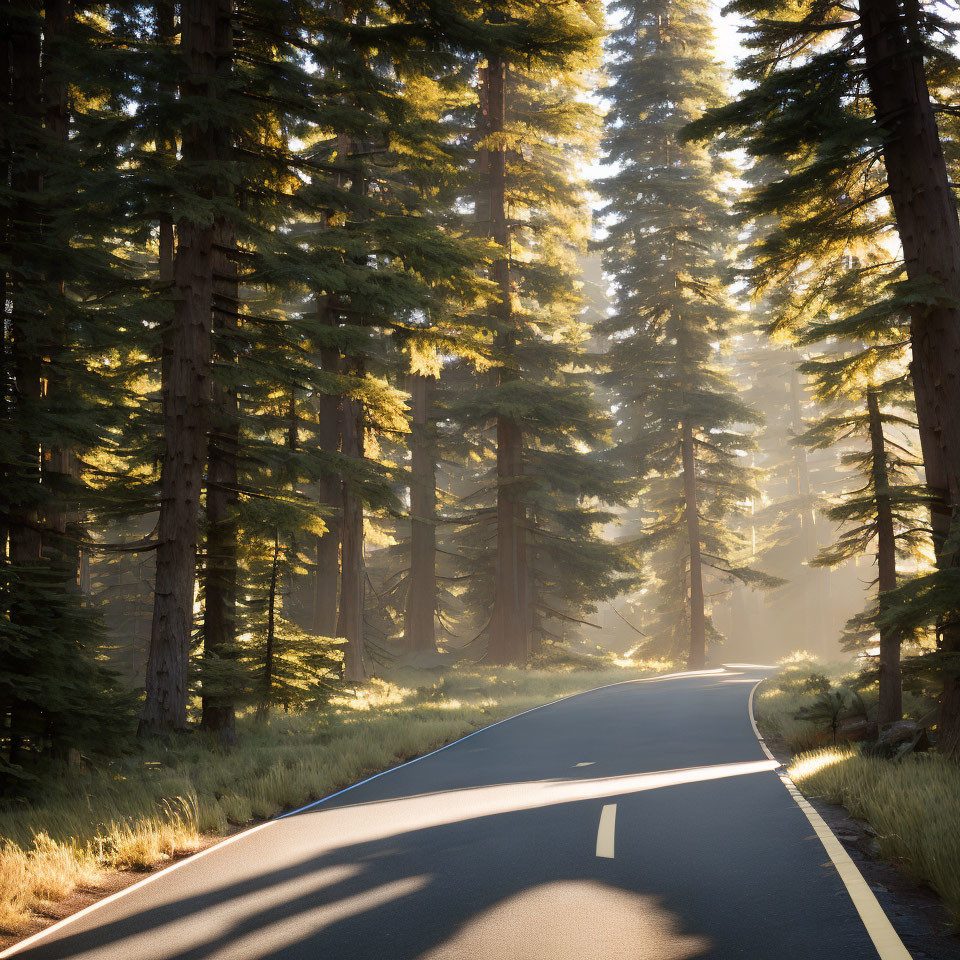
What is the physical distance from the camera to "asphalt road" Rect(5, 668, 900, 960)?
15.0 ft

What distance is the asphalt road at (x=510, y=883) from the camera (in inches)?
180

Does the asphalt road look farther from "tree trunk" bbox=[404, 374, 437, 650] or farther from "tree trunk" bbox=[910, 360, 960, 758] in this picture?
"tree trunk" bbox=[404, 374, 437, 650]

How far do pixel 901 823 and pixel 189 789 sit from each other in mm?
7230

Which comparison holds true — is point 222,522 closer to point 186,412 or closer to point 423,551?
point 186,412

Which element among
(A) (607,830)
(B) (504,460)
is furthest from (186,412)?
(B) (504,460)

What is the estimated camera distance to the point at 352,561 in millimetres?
20344

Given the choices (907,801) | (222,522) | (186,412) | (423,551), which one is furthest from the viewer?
(423,551)

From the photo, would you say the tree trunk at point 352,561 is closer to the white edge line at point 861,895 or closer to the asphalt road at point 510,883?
the asphalt road at point 510,883

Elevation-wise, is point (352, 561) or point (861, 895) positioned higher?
point (352, 561)

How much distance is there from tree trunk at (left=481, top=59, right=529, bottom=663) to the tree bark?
14.1 metres

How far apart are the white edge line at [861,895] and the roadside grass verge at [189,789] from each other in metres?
5.57

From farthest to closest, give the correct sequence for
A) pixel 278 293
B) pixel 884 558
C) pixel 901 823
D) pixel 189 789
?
pixel 278 293
pixel 884 558
pixel 189 789
pixel 901 823

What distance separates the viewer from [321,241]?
39.3 ft

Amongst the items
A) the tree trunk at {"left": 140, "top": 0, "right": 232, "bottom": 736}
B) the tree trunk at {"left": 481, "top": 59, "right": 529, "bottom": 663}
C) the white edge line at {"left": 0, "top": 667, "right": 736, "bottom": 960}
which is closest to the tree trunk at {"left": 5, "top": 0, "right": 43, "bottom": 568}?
the tree trunk at {"left": 140, "top": 0, "right": 232, "bottom": 736}
